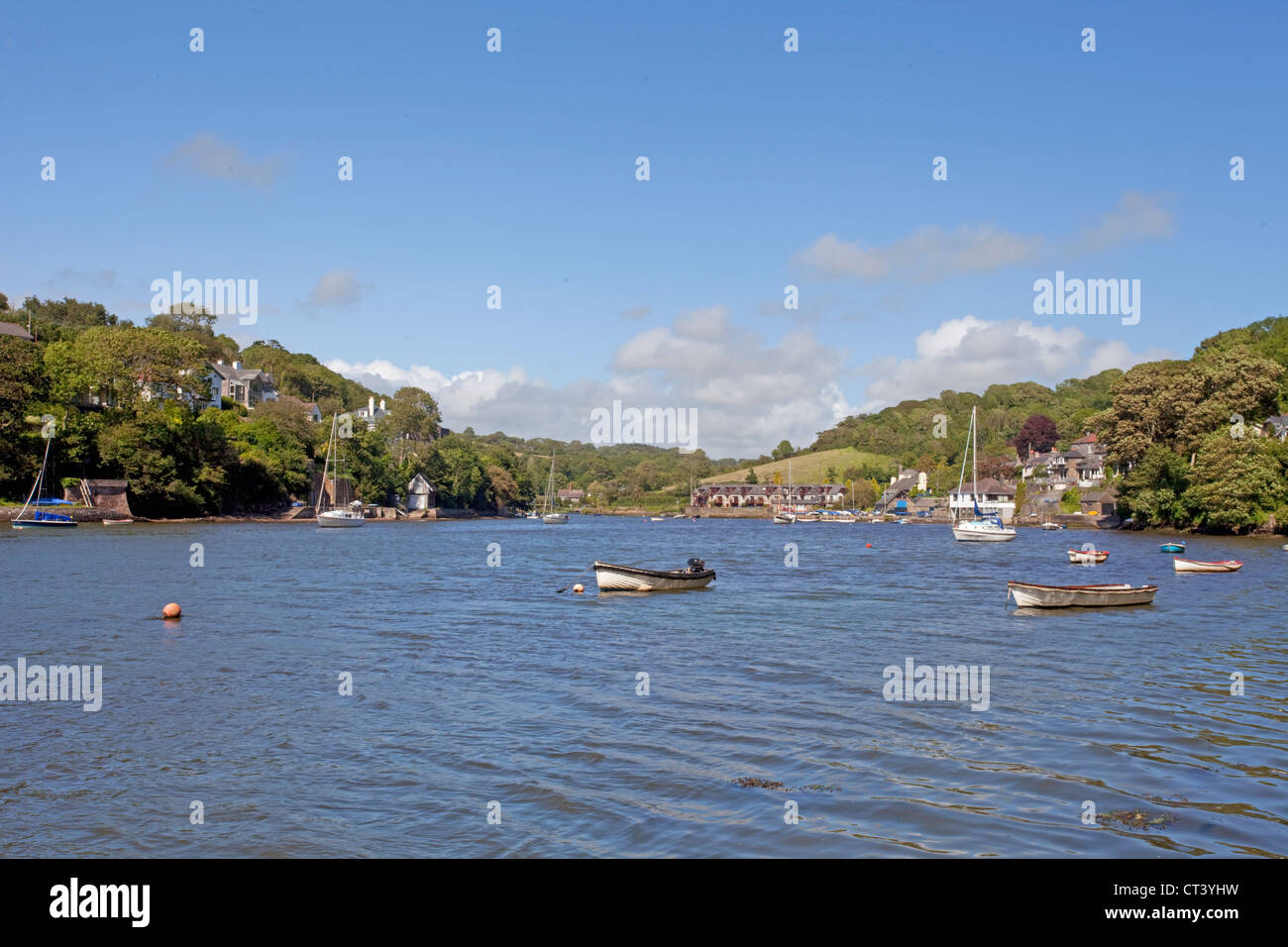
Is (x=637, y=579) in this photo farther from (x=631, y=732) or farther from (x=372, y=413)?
(x=372, y=413)

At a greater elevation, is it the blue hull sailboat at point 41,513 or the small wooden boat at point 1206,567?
the blue hull sailboat at point 41,513

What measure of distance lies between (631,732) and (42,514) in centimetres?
7446

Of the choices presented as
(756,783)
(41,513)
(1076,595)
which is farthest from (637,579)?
(41,513)

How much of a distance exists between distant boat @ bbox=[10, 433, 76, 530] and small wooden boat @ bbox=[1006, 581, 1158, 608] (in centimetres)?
7102

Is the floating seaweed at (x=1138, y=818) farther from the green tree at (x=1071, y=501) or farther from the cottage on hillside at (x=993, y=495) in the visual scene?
the cottage on hillside at (x=993, y=495)

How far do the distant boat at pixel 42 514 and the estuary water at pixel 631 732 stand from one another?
1842 inches

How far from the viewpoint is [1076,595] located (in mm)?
31062

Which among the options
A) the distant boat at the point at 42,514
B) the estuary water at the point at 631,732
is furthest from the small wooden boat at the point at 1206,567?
the distant boat at the point at 42,514

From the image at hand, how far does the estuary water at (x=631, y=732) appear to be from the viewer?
386 inches

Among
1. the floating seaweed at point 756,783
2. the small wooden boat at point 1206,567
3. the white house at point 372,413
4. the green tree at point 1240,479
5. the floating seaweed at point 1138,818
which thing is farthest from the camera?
the white house at point 372,413

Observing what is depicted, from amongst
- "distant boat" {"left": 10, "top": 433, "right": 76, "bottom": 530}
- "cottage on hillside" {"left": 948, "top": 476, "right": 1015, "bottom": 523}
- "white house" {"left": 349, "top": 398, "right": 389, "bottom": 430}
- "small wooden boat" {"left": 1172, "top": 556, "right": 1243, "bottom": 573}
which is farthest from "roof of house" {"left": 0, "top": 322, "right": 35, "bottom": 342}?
"cottage on hillside" {"left": 948, "top": 476, "right": 1015, "bottom": 523}

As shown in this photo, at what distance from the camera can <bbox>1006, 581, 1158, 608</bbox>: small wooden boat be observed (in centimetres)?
3062

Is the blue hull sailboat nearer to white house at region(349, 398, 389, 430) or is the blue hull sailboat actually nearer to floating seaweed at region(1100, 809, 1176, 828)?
white house at region(349, 398, 389, 430)
